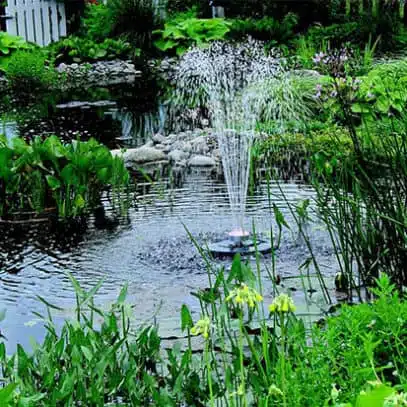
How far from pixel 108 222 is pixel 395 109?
10.7ft

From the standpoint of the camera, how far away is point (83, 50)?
1500 cm

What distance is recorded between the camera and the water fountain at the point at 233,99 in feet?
17.2

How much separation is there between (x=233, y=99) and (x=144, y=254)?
550 cm

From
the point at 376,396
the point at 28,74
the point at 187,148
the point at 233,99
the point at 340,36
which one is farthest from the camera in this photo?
the point at 340,36

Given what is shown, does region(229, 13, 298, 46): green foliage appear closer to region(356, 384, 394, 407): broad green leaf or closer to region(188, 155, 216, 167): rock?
region(188, 155, 216, 167): rock

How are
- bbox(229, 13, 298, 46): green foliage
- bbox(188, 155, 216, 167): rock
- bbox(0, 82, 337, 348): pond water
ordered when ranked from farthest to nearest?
1. bbox(229, 13, 298, 46): green foliage
2. bbox(188, 155, 216, 167): rock
3. bbox(0, 82, 337, 348): pond water

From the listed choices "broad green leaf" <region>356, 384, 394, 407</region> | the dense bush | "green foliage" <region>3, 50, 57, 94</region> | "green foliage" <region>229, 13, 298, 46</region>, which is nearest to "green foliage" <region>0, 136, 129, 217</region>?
"broad green leaf" <region>356, 384, 394, 407</region>

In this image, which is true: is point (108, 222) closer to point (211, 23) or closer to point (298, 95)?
point (298, 95)

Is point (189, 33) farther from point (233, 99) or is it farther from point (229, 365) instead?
point (229, 365)

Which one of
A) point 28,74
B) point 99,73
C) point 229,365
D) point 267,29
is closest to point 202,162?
point 229,365

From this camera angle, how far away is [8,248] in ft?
16.4

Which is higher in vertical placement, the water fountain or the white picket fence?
the white picket fence

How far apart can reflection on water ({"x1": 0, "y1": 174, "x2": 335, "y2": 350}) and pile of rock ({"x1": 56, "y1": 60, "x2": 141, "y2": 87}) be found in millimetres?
8330

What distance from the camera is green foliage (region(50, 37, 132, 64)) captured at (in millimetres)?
14977
